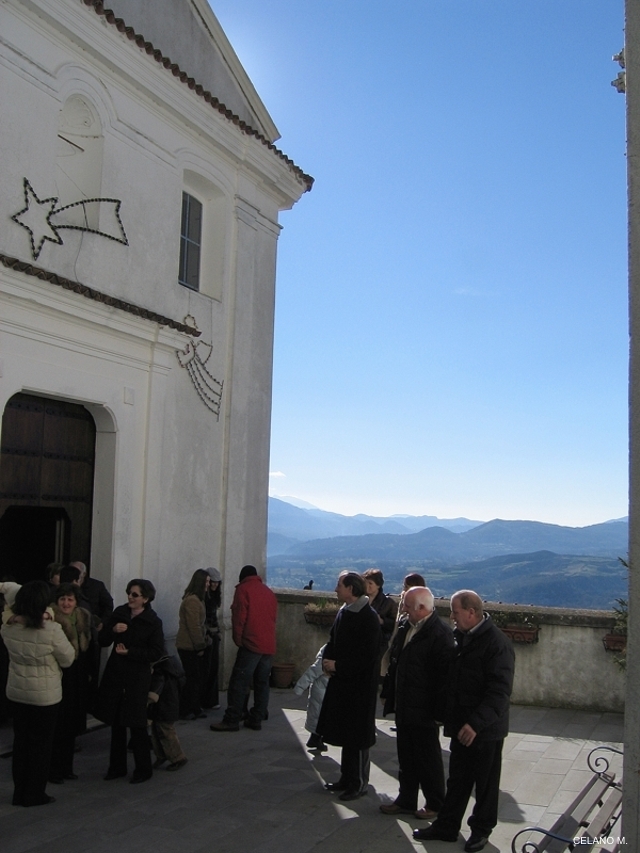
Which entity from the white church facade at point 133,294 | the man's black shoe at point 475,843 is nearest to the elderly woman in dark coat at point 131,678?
the white church facade at point 133,294

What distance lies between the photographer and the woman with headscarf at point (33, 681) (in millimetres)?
6508

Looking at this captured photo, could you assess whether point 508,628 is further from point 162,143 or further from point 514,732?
point 162,143

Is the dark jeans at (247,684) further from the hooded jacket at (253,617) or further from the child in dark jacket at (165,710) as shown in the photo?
the child in dark jacket at (165,710)

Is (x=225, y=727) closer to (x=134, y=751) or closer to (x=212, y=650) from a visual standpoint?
(x=212, y=650)

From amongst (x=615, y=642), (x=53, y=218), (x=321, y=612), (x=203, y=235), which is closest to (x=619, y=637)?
(x=615, y=642)

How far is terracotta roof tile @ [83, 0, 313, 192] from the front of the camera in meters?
9.60

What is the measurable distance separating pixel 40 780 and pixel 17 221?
17.0 ft

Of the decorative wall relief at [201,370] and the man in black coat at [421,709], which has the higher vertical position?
the decorative wall relief at [201,370]

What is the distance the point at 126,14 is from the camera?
10.7 meters

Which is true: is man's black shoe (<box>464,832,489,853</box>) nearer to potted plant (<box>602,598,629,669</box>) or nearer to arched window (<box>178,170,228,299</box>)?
potted plant (<box>602,598,629,669</box>)

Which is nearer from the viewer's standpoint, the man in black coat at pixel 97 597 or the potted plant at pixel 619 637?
the man in black coat at pixel 97 597

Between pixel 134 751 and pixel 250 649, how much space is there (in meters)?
2.29

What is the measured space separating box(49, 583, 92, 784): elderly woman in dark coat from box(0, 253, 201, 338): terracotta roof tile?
3067 mm

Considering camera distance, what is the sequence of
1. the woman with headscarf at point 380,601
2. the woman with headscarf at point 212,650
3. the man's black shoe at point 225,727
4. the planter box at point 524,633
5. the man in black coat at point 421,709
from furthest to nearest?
the planter box at point 524,633 → the woman with headscarf at point 212,650 → the man's black shoe at point 225,727 → the woman with headscarf at point 380,601 → the man in black coat at point 421,709
